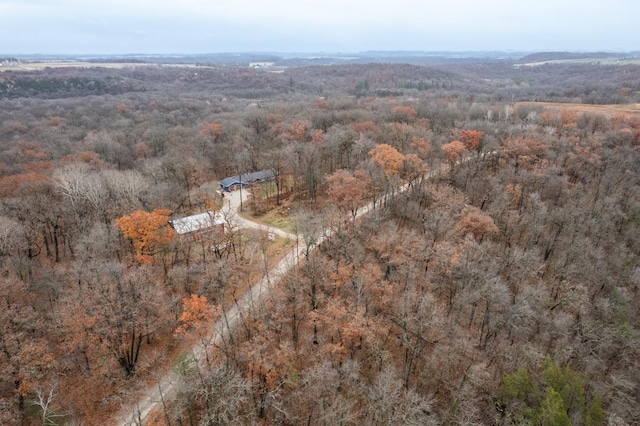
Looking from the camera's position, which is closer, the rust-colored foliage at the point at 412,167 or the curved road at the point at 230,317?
the curved road at the point at 230,317

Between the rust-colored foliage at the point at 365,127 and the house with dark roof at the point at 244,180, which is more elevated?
the rust-colored foliage at the point at 365,127

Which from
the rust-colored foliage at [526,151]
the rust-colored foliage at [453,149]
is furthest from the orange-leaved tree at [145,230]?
the rust-colored foliage at [526,151]

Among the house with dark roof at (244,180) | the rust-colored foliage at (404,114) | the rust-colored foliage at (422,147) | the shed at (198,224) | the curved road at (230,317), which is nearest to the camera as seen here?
the curved road at (230,317)

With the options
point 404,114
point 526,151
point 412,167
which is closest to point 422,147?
point 412,167

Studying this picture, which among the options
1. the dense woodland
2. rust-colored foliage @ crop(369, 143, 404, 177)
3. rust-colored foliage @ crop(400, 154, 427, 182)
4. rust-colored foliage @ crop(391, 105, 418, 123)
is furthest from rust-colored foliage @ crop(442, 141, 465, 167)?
rust-colored foliage @ crop(391, 105, 418, 123)

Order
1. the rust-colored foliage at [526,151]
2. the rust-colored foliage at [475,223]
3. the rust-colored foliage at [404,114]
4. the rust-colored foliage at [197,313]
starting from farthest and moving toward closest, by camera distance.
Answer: the rust-colored foliage at [404,114], the rust-colored foliage at [526,151], the rust-colored foliage at [475,223], the rust-colored foliage at [197,313]

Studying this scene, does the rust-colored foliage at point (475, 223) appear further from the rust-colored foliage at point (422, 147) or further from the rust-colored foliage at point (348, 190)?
the rust-colored foliage at point (422, 147)

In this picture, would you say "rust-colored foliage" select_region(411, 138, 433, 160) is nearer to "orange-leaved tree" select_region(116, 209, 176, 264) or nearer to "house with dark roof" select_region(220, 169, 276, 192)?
"house with dark roof" select_region(220, 169, 276, 192)

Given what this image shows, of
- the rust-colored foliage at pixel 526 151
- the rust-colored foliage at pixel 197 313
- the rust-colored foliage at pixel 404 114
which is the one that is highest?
the rust-colored foliage at pixel 404 114
